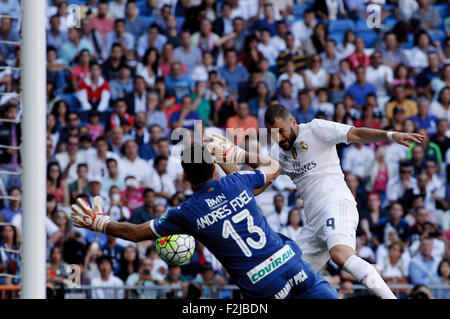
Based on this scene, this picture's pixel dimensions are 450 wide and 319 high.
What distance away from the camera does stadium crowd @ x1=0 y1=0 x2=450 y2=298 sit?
526 inches

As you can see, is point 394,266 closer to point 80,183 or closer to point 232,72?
point 232,72

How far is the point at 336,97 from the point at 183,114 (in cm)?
301

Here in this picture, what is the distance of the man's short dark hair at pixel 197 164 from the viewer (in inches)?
285

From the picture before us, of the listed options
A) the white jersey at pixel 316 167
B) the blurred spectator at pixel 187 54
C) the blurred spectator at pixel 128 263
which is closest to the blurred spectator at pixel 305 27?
the blurred spectator at pixel 187 54

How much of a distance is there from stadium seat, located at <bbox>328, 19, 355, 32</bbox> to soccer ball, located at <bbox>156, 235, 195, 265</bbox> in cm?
1021

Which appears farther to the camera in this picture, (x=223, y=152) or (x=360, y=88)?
(x=360, y=88)

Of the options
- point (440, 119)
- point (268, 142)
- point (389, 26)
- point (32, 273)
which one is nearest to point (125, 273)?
point (268, 142)

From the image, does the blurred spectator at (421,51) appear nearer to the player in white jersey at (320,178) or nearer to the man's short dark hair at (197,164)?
the player in white jersey at (320,178)

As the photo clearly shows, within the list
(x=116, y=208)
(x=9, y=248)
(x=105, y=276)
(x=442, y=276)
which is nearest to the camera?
(x=9, y=248)

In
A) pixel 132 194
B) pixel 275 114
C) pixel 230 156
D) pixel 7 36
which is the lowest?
pixel 132 194

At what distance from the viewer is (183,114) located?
15.6m

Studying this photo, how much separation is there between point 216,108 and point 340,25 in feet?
12.3

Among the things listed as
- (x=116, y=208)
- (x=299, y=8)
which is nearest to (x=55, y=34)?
(x=116, y=208)

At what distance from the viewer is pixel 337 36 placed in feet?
57.3
